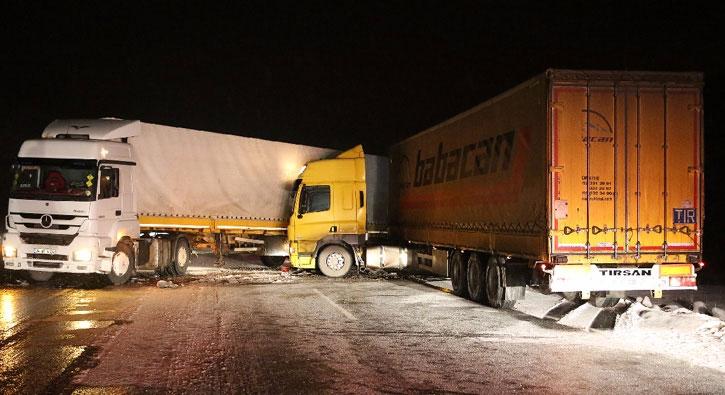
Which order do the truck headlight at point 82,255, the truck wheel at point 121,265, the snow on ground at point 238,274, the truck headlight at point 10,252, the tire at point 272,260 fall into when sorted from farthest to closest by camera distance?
the tire at point 272,260 < the snow on ground at point 238,274 < the truck wheel at point 121,265 < the truck headlight at point 10,252 < the truck headlight at point 82,255

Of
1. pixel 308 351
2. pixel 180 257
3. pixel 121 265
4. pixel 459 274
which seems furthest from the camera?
pixel 180 257

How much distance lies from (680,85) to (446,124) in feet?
19.5

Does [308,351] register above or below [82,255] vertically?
below

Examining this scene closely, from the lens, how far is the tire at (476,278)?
14.5m

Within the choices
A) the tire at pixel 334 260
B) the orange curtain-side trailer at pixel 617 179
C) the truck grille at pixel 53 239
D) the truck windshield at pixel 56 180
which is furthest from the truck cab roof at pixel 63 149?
the orange curtain-side trailer at pixel 617 179

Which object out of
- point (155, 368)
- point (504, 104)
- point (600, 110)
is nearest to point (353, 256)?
point (504, 104)

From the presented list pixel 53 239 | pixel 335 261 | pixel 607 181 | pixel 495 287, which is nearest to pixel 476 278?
pixel 495 287

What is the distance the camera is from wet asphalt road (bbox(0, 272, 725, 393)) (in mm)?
7301

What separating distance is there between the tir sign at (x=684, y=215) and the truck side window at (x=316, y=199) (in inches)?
415

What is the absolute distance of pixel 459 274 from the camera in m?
15.9

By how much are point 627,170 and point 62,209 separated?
12197 millimetres

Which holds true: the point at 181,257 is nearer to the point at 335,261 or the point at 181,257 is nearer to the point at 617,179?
the point at 335,261

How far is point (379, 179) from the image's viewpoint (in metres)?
22.0

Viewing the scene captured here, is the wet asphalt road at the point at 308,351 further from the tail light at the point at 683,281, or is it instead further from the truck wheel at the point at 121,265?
the truck wheel at the point at 121,265
